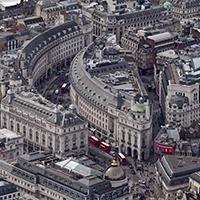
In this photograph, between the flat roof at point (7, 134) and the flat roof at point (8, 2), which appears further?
the flat roof at point (8, 2)

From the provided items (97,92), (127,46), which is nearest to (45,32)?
(127,46)

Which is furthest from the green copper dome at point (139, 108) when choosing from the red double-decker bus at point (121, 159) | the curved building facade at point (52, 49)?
the curved building facade at point (52, 49)

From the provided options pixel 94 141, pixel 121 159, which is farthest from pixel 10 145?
pixel 121 159

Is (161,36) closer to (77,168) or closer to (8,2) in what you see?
(8,2)

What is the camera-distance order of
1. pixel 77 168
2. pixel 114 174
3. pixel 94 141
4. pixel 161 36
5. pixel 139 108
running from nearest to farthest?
pixel 114 174, pixel 77 168, pixel 139 108, pixel 94 141, pixel 161 36

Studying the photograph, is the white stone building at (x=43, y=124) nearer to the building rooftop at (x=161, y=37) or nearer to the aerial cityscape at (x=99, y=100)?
the aerial cityscape at (x=99, y=100)
